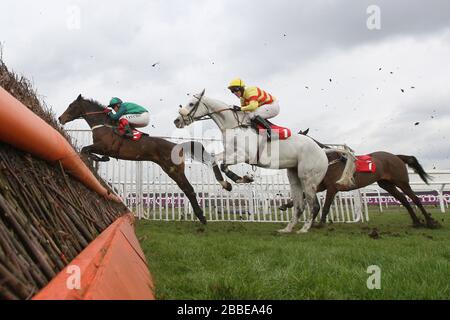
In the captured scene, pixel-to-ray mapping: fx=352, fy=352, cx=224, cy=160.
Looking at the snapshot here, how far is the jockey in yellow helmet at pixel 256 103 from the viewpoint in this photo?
21.6ft

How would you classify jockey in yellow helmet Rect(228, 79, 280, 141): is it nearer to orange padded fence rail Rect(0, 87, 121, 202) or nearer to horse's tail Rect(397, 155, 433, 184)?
horse's tail Rect(397, 155, 433, 184)

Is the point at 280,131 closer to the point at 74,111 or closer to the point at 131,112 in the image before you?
the point at 131,112

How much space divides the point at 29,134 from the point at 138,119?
7390 millimetres

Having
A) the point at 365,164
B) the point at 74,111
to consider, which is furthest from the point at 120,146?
the point at 365,164

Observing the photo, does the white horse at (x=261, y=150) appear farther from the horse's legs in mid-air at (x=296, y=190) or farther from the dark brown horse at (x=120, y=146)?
the dark brown horse at (x=120, y=146)

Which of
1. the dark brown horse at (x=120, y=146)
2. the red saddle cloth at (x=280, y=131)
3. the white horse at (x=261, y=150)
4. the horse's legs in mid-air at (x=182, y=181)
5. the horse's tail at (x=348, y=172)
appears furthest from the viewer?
the horse's legs in mid-air at (x=182, y=181)

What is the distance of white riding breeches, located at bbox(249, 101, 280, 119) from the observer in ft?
22.1

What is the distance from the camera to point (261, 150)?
658cm

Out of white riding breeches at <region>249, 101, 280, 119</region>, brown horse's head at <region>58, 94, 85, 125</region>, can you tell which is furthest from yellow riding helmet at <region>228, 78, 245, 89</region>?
brown horse's head at <region>58, 94, 85, 125</region>

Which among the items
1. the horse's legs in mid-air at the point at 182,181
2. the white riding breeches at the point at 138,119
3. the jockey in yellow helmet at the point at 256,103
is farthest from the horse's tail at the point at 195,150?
the jockey in yellow helmet at the point at 256,103

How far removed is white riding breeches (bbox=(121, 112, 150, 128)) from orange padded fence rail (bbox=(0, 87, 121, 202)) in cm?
659

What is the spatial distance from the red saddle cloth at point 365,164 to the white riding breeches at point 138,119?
17.3 feet
